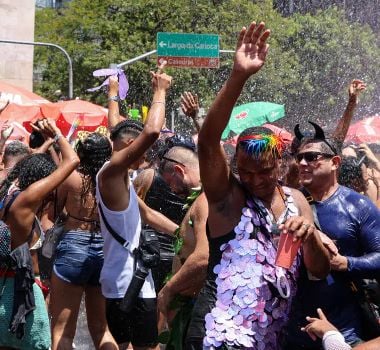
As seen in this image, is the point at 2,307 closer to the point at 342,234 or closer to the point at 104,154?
the point at 104,154

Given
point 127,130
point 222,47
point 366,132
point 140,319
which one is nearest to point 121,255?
point 140,319

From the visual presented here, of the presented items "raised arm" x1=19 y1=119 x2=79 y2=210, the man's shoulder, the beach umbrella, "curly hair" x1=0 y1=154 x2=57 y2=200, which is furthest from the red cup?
the beach umbrella

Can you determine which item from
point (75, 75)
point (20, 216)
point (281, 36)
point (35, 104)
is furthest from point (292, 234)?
point (75, 75)

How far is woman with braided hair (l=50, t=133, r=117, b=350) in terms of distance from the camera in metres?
6.95

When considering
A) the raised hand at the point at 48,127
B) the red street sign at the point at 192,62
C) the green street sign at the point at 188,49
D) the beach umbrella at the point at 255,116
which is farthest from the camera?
the beach umbrella at the point at 255,116

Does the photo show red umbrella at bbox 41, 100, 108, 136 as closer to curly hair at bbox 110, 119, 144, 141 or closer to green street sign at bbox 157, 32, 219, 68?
green street sign at bbox 157, 32, 219, 68

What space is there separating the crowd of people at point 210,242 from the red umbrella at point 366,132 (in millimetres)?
7859

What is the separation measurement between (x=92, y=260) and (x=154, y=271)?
0.75m

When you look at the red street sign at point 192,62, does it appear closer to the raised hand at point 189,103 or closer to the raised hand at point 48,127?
the raised hand at point 189,103

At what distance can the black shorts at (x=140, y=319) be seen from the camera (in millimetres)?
6559

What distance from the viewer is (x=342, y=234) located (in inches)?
185

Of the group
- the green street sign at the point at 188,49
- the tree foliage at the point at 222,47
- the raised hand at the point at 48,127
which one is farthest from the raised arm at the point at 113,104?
the tree foliage at the point at 222,47

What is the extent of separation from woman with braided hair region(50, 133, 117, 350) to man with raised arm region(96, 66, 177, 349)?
17cm

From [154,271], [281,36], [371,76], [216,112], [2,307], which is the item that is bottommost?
[281,36]
